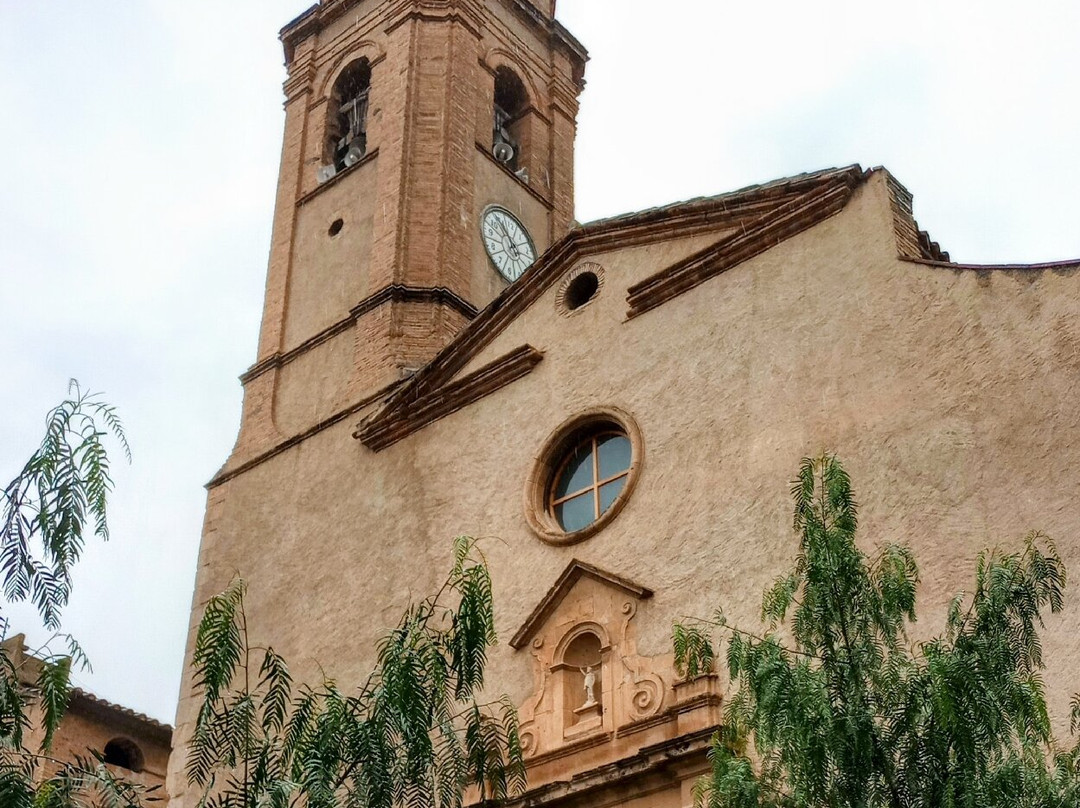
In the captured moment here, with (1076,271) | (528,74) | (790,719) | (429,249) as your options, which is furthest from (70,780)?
(528,74)

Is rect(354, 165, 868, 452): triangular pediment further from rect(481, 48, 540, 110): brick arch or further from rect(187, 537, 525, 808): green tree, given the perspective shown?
rect(481, 48, 540, 110): brick arch

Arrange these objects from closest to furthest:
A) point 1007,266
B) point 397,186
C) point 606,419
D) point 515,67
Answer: point 1007,266 → point 606,419 → point 397,186 → point 515,67

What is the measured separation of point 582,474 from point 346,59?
27.6 feet

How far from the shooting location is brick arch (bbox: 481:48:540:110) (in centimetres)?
1905

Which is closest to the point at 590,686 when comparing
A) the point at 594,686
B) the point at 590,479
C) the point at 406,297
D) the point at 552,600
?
the point at 594,686

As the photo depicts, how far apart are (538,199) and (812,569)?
455 inches

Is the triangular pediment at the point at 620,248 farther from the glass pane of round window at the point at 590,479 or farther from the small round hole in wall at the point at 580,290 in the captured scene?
the glass pane of round window at the point at 590,479

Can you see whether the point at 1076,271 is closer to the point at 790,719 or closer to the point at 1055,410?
the point at 1055,410

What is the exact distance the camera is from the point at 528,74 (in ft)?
64.5

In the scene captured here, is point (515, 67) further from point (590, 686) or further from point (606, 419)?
point (590, 686)

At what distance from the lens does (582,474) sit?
1286cm

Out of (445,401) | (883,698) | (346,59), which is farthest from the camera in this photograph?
(346,59)

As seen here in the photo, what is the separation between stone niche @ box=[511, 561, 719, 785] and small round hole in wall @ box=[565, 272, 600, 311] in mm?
2773

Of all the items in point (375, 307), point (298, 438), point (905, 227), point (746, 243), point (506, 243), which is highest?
point (506, 243)
